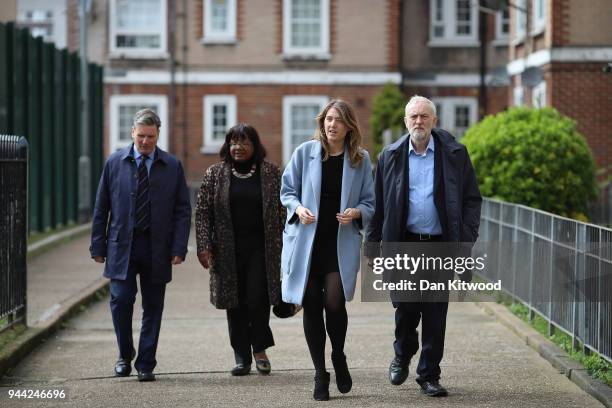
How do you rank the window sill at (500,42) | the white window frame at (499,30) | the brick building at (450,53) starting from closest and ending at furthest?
the window sill at (500,42), the white window frame at (499,30), the brick building at (450,53)

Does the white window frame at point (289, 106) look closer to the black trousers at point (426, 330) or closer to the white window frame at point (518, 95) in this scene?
the white window frame at point (518, 95)

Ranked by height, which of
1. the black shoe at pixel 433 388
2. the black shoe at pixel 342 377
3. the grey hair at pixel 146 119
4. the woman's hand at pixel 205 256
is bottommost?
the black shoe at pixel 433 388

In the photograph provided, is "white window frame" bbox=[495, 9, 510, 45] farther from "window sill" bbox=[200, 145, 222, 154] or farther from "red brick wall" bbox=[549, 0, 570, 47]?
"red brick wall" bbox=[549, 0, 570, 47]

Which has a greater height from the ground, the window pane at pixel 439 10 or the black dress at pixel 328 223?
the window pane at pixel 439 10

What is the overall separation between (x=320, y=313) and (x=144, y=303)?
164 cm

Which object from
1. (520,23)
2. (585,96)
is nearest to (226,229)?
(585,96)

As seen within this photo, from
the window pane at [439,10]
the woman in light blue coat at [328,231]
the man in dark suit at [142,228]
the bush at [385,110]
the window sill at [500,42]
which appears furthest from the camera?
the window pane at [439,10]

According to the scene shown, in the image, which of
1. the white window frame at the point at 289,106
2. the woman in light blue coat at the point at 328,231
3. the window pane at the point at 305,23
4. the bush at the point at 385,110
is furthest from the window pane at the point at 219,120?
the woman in light blue coat at the point at 328,231

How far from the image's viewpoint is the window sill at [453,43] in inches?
1490

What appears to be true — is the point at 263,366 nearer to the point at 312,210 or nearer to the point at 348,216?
the point at 312,210

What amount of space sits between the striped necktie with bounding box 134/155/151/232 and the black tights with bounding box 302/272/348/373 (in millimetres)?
1565

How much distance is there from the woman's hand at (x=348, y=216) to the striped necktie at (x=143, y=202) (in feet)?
5.70

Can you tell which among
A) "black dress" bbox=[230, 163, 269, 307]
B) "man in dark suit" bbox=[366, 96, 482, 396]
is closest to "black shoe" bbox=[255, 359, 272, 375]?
"black dress" bbox=[230, 163, 269, 307]

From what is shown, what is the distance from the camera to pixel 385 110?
34.7 metres
